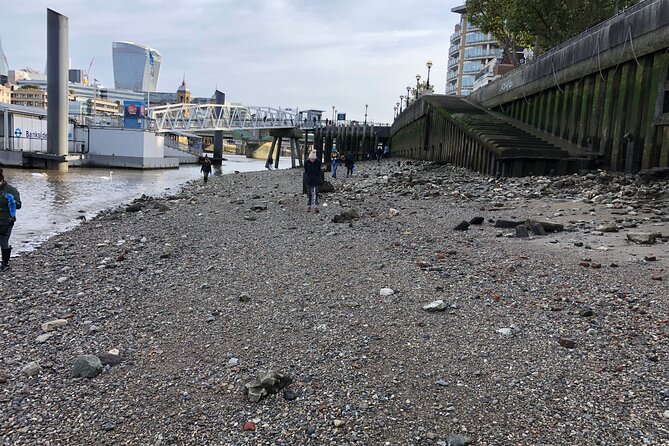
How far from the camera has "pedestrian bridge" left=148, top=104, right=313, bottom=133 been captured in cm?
7531

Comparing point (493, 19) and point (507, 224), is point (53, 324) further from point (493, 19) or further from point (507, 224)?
point (493, 19)

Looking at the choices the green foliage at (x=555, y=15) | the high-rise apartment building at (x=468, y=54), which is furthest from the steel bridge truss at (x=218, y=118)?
the green foliage at (x=555, y=15)

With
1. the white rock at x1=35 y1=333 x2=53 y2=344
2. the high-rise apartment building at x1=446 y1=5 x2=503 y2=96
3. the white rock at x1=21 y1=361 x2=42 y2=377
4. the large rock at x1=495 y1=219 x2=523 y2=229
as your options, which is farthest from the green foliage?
the high-rise apartment building at x1=446 y1=5 x2=503 y2=96

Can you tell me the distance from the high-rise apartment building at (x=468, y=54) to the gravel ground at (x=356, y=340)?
329 ft

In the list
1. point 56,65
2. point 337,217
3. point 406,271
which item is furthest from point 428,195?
point 56,65

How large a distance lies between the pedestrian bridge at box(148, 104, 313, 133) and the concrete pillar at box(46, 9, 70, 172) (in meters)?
19.8

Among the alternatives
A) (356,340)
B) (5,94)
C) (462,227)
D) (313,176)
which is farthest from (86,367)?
(5,94)

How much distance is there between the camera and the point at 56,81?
161 feet

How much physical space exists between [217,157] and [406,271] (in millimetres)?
78739

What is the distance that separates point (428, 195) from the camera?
16.2m

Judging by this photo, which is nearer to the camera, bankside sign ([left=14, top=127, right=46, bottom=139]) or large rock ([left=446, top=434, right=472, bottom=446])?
large rock ([left=446, top=434, right=472, bottom=446])

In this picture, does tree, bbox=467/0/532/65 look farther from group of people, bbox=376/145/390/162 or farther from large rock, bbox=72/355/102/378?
large rock, bbox=72/355/102/378

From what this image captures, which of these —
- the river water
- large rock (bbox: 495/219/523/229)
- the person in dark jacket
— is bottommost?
the river water

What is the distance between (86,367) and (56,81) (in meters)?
52.7
